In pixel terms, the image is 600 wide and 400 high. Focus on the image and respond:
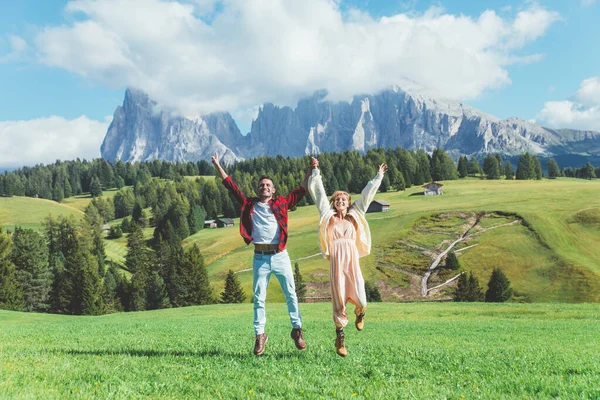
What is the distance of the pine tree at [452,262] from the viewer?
68938 mm

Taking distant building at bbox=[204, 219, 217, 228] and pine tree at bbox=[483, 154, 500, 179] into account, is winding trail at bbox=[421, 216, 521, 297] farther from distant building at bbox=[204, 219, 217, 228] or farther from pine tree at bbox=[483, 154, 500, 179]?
pine tree at bbox=[483, 154, 500, 179]

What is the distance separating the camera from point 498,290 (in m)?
57.1

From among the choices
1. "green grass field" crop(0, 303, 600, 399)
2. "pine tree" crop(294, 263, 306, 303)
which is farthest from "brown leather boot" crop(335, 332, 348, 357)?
"pine tree" crop(294, 263, 306, 303)

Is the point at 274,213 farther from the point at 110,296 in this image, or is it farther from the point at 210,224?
the point at 210,224

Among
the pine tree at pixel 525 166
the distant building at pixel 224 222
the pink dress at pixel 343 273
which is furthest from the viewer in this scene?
the pine tree at pixel 525 166

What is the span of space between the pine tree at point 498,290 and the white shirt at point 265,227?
55.2 m

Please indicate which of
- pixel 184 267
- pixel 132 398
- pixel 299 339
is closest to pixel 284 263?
pixel 299 339

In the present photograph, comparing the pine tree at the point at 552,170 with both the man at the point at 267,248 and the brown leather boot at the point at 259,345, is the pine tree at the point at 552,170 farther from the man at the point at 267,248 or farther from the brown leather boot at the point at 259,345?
the brown leather boot at the point at 259,345

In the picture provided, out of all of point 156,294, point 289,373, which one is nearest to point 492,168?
point 156,294

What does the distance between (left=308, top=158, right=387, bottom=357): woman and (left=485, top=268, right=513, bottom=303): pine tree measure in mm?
53774

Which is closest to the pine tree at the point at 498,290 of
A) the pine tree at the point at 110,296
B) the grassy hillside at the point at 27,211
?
the pine tree at the point at 110,296

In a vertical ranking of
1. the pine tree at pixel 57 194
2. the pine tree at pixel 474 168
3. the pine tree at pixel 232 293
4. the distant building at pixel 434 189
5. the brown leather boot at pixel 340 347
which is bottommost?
the pine tree at pixel 232 293

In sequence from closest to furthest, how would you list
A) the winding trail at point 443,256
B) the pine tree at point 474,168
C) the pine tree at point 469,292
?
1. the pine tree at point 469,292
2. the winding trail at point 443,256
3. the pine tree at point 474,168

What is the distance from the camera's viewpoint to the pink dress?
31.8ft
